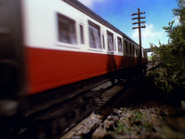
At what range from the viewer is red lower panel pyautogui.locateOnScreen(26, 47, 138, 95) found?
7.01 ft

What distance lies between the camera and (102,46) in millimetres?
4480

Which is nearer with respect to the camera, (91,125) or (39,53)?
(39,53)

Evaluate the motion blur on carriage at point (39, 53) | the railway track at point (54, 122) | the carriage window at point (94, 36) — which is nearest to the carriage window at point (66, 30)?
the motion blur on carriage at point (39, 53)

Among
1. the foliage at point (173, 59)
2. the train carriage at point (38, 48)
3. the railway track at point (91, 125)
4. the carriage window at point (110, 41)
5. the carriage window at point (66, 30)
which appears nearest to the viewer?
the train carriage at point (38, 48)

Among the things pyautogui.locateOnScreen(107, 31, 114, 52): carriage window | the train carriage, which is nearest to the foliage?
pyautogui.locateOnScreen(107, 31, 114, 52): carriage window

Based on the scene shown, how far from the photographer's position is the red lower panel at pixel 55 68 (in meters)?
2.14

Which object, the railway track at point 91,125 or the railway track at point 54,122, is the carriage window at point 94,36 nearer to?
the railway track at point 54,122

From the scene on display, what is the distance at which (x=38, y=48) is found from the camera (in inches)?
88.1

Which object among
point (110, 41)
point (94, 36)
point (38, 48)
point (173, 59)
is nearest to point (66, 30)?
point (38, 48)

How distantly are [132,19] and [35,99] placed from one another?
1608cm

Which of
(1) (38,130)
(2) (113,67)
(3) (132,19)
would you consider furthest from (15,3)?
(3) (132,19)

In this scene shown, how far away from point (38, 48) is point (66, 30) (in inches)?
35.5

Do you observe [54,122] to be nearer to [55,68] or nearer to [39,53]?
[55,68]

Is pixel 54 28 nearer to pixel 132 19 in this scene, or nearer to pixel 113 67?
pixel 113 67
